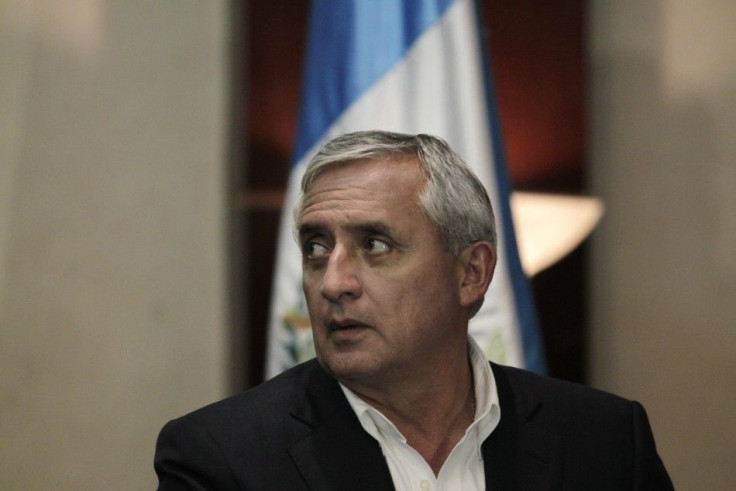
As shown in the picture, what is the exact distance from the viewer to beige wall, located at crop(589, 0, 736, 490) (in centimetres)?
311

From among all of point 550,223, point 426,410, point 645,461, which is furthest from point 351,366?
point 550,223

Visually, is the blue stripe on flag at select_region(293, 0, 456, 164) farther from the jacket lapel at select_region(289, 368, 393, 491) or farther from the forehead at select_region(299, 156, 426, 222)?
the jacket lapel at select_region(289, 368, 393, 491)

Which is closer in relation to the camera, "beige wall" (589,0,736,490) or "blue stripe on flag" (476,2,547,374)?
"blue stripe on flag" (476,2,547,374)

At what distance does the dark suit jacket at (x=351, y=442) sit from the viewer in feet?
5.36

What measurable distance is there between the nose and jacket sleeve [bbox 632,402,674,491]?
69 centimetres

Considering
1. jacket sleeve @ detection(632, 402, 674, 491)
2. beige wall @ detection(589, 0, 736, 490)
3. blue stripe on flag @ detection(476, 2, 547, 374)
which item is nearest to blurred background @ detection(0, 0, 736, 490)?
beige wall @ detection(589, 0, 736, 490)

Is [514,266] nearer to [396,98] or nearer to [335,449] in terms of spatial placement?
[396,98]

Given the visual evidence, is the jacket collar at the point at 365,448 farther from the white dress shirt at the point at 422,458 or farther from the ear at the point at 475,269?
the ear at the point at 475,269

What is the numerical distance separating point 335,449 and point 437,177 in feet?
1.82

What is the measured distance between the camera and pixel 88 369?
10.7 feet

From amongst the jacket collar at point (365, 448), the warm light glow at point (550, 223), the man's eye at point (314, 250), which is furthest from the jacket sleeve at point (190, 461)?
the warm light glow at point (550, 223)

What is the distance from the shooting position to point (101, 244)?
10.7 feet

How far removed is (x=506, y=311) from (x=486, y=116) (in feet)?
2.08

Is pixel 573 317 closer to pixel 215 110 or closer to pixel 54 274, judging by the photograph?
pixel 215 110
